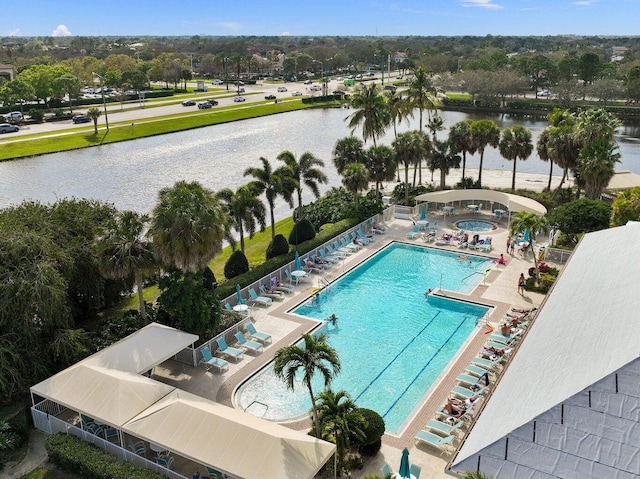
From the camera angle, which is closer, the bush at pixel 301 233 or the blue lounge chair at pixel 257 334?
the blue lounge chair at pixel 257 334

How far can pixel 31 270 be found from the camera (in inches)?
785

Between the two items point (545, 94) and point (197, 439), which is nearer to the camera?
point (197, 439)

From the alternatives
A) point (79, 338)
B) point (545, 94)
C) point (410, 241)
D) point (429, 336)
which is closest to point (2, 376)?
point (79, 338)

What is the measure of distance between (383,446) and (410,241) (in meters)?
19.8

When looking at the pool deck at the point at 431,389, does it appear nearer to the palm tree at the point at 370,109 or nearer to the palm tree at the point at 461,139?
the palm tree at the point at 461,139

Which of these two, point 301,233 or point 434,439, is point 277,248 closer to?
point 301,233

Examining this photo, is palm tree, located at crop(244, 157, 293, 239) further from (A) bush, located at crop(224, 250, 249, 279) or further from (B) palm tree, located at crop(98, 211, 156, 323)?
(B) palm tree, located at crop(98, 211, 156, 323)

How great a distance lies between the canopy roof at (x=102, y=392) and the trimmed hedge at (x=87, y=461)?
90 cm

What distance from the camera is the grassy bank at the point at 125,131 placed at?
65.2 metres

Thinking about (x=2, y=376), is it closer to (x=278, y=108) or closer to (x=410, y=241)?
(x=410, y=241)

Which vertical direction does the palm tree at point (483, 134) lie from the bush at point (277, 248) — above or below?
above

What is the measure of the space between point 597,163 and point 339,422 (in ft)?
95.1

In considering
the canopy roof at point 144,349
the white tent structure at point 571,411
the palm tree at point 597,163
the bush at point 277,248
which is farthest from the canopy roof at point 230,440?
the palm tree at point 597,163

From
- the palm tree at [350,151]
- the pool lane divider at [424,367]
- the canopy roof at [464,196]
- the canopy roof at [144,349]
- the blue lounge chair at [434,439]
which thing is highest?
the palm tree at [350,151]
